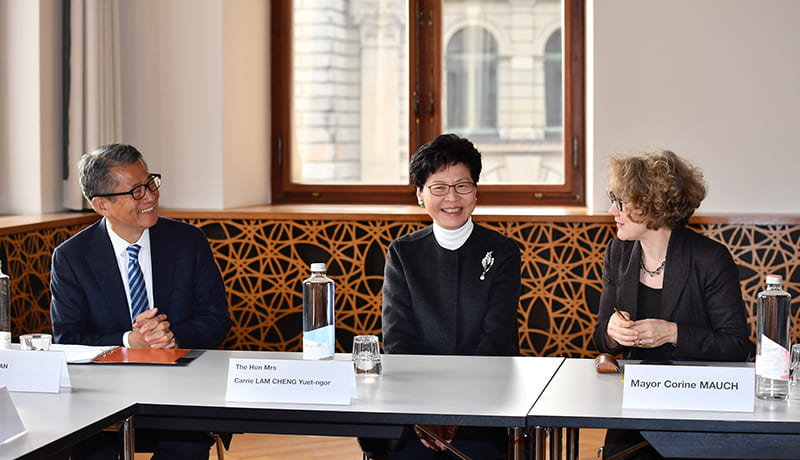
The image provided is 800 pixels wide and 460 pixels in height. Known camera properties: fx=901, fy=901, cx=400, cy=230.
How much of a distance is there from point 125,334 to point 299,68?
2849 millimetres

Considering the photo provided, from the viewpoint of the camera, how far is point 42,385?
207cm

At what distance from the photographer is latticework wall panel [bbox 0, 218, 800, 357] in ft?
13.8

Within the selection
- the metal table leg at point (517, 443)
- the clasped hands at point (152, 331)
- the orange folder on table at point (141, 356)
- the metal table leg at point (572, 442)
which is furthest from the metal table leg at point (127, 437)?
the metal table leg at point (572, 442)

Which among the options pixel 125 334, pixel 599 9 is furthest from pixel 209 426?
pixel 599 9

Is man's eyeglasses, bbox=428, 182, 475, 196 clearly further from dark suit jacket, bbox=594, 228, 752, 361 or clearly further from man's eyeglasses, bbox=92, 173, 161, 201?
man's eyeglasses, bbox=92, 173, 161, 201

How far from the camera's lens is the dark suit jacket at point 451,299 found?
2.71m

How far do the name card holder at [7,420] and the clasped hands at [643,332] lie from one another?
147 cm

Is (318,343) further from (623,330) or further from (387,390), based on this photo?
(623,330)

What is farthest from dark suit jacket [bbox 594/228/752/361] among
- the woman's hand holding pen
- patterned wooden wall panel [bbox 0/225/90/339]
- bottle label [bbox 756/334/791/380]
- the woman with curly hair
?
patterned wooden wall panel [bbox 0/225/90/339]

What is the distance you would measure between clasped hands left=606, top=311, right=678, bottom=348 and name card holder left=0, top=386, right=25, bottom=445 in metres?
1.47

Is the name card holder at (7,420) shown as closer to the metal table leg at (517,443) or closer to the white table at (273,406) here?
the white table at (273,406)

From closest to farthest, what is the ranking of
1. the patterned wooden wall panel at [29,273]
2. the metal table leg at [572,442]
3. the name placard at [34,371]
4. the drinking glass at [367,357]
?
the metal table leg at [572,442] → the name placard at [34,371] → the drinking glass at [367,357] → the patterned wooden wall panel at [29,273]

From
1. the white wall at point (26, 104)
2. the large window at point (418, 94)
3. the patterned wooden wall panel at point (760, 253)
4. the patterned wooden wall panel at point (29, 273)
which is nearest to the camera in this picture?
the patterned wooden wall panel at point (29, 273)

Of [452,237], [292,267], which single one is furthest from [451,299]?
[292,267]
